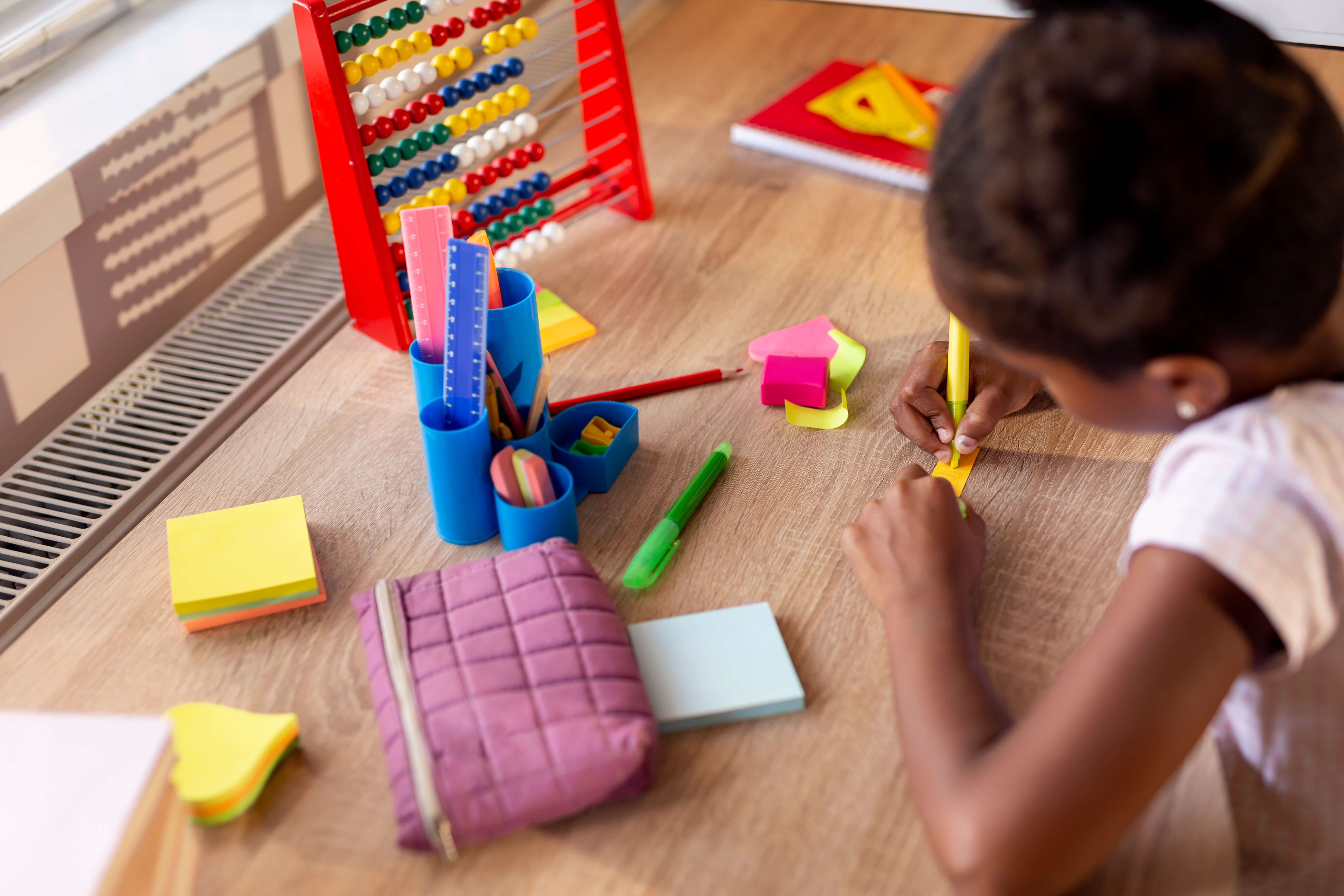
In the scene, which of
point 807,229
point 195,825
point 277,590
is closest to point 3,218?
point 277,590

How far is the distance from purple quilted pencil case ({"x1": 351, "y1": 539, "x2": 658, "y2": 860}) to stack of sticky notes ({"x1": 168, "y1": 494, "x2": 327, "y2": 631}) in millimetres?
57

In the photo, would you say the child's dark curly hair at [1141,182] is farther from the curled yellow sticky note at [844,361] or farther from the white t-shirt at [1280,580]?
the curled yellow sticky note at [844,361]

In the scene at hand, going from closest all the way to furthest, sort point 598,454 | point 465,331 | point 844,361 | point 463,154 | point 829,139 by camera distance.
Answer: point 465,331, point 598,454, point 844,361, point 463,154, point 829,139

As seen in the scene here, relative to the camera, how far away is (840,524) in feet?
2.56

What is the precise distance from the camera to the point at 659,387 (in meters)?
0.91

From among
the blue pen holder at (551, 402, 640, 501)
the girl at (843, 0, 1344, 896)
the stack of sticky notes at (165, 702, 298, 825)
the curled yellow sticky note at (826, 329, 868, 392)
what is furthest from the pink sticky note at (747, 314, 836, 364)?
the stack of sticky notes at (165, 702, 298, 825)

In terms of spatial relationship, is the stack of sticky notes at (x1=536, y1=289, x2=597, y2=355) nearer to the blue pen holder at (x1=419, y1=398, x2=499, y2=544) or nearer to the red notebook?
the blue pen holder at (x1=419, y1=398, x2=499, y2=544)

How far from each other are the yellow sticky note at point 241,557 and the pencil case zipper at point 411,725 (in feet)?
0.24

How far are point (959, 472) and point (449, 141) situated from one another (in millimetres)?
772

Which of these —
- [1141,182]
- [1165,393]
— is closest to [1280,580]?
[1165,393]

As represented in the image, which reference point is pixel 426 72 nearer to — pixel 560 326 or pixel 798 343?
pixel 560 326

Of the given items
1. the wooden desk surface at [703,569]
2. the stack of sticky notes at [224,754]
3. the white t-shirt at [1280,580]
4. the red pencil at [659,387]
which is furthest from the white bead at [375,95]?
the white t-shirt at [1280,580]

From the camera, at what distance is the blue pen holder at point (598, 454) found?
0.81 m

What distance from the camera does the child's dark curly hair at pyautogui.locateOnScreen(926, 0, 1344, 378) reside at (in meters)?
0.48
